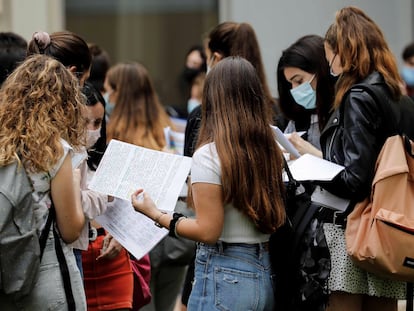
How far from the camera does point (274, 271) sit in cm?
461

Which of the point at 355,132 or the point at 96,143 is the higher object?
the point at 355,132

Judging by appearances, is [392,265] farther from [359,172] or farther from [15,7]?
[15,7]

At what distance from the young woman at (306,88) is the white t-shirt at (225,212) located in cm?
119

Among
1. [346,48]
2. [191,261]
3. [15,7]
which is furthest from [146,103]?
[15,7]

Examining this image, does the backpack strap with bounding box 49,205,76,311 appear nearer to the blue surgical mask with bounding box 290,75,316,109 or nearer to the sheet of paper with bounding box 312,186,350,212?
the sheet of paper with bounding box 312,186,350,212

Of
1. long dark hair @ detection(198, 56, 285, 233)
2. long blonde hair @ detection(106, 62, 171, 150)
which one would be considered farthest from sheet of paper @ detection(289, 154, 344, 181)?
long blonde hair @ detection(106, 62, 171, 150)

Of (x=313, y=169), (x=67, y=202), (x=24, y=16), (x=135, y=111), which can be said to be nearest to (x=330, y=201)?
(x=313, y=169)

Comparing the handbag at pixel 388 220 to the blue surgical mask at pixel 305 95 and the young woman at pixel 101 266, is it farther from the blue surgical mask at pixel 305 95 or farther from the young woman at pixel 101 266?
the young woman at pixel 101 266

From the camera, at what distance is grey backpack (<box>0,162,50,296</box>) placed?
416cm

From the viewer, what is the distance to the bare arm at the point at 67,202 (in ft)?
14.1

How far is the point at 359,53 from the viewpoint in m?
5.08

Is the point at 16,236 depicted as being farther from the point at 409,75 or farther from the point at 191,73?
the point at 409,75

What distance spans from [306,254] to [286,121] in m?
1.40

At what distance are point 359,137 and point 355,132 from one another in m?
0.03
